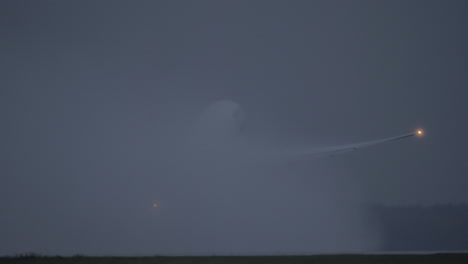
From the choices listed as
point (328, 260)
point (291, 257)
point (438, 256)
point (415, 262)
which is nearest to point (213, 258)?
point (291, 257)

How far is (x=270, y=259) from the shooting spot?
1697cm

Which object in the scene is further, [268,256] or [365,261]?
[268,256]

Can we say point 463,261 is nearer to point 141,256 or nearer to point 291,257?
point 291,257

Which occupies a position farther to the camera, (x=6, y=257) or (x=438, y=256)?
(x=6, y=257)

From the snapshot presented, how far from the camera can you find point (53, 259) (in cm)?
1797

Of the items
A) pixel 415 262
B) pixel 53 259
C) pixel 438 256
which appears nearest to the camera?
pixel 415 262

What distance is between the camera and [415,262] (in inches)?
619

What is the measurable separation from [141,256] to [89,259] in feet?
6.79

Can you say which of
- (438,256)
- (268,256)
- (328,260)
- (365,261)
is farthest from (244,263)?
(438,256)

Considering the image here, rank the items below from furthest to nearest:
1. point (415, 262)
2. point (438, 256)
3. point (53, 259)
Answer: point (53, 259)
point (438, 256)
point (415, 262)

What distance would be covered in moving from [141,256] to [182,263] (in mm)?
2560

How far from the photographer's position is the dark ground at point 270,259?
1608cm

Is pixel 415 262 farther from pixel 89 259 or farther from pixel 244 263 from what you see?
pixel 89 259

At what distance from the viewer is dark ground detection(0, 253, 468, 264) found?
1608cm
